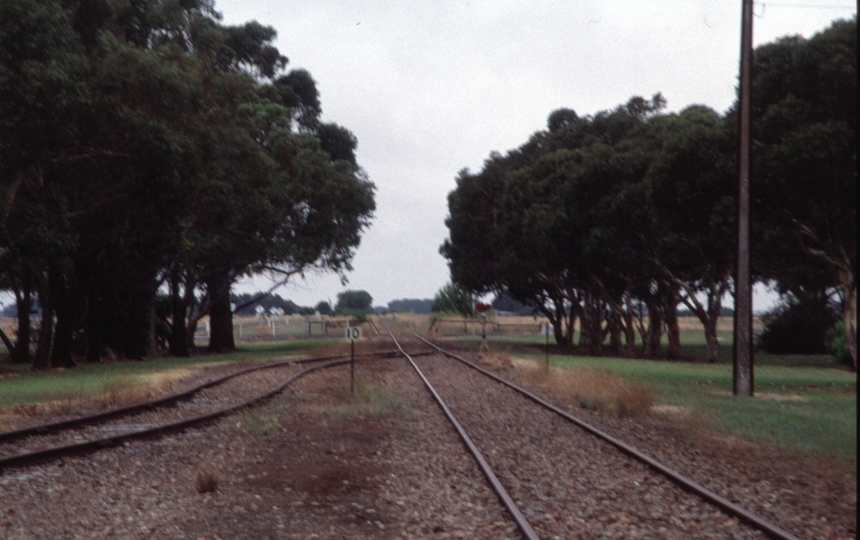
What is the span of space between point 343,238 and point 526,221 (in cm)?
1092

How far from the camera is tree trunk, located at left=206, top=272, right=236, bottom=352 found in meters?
49.1

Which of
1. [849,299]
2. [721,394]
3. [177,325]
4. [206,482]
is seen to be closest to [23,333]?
[177,325]

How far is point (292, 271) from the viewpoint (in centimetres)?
4953

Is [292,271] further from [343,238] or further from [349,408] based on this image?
[349,408]

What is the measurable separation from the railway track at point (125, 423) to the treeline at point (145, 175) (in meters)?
7.52

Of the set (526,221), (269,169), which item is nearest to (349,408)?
(269,169)

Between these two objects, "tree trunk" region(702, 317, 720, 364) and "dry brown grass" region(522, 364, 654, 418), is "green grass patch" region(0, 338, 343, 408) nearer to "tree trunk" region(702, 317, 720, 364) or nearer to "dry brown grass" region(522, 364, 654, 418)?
"dry brown grass" region(522, 364, 654, 418)

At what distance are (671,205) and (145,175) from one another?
635 inches

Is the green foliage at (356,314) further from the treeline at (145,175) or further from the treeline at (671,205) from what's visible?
the treeline at (145,175)

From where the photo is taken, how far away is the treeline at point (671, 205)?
25391mm

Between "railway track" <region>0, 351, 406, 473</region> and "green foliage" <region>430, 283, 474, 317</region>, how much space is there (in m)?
76.7

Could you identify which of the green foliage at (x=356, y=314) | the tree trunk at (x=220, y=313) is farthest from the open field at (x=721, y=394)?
the green foliage at (x=356, y=314)

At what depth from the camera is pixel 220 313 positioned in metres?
51.9

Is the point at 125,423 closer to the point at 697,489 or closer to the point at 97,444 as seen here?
the point at 97,444
